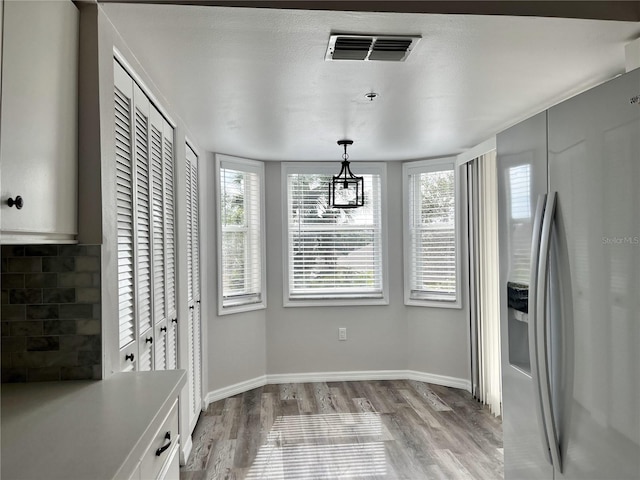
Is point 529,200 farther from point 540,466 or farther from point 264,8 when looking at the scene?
point 264,8

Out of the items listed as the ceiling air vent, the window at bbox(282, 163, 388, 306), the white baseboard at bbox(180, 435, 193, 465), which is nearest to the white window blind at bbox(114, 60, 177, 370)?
the white baseboard at bbox(180, 435, 193, 465)

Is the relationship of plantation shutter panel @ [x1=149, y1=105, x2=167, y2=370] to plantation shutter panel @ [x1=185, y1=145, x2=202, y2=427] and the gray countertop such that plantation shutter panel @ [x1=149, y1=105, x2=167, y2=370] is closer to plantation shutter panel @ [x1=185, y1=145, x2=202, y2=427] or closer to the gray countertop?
plantation shutter panel @ [x1=185, y1=145, x2=202, y2=427]

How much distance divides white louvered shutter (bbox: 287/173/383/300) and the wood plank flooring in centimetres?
99

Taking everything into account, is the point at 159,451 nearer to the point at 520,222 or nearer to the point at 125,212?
the point at 125,212

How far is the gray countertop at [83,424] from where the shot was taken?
3.28ft

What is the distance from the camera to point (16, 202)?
112 cm

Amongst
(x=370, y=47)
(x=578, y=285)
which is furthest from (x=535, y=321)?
(x=370, y=47)

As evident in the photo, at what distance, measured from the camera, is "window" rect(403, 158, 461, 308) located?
176 inches

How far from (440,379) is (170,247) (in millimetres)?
3027

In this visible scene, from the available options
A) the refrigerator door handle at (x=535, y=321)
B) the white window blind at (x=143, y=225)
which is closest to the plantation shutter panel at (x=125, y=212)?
the white window blind at (x=143, y=225)

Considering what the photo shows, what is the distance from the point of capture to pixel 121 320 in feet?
6.07

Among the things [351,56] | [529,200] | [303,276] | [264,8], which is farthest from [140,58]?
[303,276]

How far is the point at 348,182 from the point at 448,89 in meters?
1.30

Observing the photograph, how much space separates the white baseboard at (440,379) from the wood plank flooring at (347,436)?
94 mm
